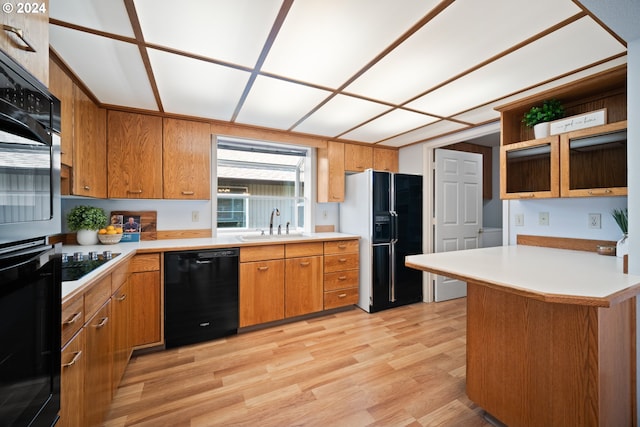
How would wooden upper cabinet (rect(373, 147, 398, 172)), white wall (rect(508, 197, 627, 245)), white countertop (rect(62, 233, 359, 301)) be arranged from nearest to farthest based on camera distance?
1. white countertop (rect(62, 233, 359, 301))
2. white wall (rect(508, 197, 627, 245))
3. wooden upper cabinet (rect(373, 147, 398, 172))

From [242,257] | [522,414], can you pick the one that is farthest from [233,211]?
[522,414]

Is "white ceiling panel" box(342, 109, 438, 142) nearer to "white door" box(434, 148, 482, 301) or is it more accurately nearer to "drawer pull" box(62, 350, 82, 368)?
"white door" box(434, 148, 482, 301)

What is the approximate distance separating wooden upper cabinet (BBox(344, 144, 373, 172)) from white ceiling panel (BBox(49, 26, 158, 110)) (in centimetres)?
226

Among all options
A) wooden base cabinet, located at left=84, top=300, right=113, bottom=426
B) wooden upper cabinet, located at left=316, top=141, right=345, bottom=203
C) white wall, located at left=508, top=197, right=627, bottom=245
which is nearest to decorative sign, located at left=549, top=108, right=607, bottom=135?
white wall, located at left=508, top=197, right=627, bottom=245

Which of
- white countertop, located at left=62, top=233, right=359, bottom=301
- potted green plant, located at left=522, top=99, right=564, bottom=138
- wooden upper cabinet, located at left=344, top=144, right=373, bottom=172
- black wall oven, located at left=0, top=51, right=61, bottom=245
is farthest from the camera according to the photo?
wooden upper cabinet, located at left=344, top=144, right=373, bottom=172

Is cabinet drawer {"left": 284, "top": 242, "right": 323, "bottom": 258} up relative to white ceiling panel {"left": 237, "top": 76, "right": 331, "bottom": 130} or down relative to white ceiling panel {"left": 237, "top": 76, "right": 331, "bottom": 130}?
down

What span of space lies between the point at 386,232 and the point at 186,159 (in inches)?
95.7

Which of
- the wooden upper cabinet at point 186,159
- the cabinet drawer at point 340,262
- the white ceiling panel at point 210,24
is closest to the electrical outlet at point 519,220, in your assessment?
the cabinet drawer at point 340,262

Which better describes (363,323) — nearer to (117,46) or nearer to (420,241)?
(420,241)

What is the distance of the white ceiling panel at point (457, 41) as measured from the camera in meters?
1.26

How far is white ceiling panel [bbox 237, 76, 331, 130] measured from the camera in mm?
2045

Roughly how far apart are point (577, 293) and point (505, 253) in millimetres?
985

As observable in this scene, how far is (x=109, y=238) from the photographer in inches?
94.3

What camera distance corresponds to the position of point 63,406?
973 millimetres
